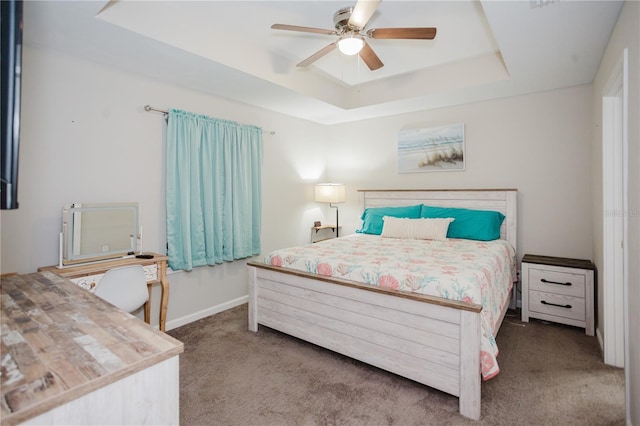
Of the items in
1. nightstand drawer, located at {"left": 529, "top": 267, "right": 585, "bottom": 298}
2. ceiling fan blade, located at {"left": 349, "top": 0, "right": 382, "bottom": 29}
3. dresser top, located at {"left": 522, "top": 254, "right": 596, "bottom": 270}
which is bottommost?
nightstand drawer, located at {"left": 529, "top": 267, "right": 585, "bottom": 298}

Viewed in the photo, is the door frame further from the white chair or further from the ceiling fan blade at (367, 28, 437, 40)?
the white chair

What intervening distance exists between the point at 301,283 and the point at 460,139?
8.75ft

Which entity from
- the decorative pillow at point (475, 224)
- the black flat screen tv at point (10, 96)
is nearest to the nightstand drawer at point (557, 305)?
the decorative pillow at point (475, 224)

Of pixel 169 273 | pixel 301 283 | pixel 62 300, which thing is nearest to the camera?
pixel 62 300

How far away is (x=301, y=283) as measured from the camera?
2611mm

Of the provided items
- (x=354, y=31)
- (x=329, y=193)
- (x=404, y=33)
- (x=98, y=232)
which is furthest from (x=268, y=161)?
(x=404, y=33)

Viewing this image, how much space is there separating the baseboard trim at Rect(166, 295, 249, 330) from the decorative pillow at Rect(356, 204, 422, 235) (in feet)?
5.70

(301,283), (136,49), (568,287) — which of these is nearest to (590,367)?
(568,287)

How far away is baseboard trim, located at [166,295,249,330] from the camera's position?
10.2 ft

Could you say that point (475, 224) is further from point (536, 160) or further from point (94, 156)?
point (94, 156)

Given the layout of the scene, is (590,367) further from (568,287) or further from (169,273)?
(169,273)

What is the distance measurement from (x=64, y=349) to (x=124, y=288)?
105 centimetres

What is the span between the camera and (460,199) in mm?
3822

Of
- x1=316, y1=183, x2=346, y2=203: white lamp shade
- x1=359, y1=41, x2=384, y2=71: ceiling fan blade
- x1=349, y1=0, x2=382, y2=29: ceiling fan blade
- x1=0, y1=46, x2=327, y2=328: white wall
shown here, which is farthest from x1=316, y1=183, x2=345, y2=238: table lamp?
x1=349, y1=0, x2=382, y2=29: ceiling fan blade
